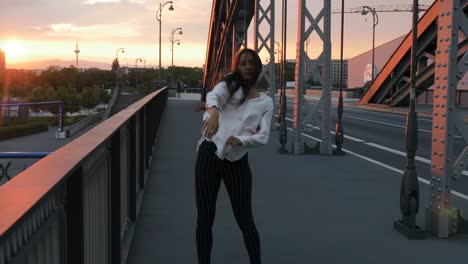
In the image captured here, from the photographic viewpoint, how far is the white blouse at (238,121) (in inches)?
153

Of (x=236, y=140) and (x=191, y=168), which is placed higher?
(x=236, y=140)

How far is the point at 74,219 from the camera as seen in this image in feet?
8.13

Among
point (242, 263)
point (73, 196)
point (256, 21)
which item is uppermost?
point (256, 21)

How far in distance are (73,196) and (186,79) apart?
5933 inches

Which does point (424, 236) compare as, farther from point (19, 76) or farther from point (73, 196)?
point (19, 76)

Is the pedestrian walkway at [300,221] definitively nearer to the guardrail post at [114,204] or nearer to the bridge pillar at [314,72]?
the guardrail post at [114,204]

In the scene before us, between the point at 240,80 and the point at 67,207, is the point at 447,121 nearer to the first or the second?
the point at 240,80

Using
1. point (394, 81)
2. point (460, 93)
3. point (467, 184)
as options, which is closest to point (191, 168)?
point (467, 184)

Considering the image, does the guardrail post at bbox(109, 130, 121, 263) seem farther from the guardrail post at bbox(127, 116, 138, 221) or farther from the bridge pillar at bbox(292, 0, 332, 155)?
the bridge pillar at bbox(292, 0, 332, 155)

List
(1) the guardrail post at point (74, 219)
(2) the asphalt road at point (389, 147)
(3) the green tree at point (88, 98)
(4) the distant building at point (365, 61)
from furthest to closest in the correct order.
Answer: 1. (3) the green tree at point (88, 98)
2. (4) the distant building at point (365, 61)
3. (2) the asphalt road at point (389, 147)
4. (1) the guardrail post at point (74, 219)

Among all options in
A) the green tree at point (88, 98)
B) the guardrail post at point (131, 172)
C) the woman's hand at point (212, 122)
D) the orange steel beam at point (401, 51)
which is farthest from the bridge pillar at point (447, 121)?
the green tree at point (88, 98)

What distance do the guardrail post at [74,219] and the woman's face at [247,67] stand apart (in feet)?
5.56

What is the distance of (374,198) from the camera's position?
7766 millimetres

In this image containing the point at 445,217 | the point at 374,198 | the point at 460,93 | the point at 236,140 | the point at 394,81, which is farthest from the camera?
the point at 460,93
